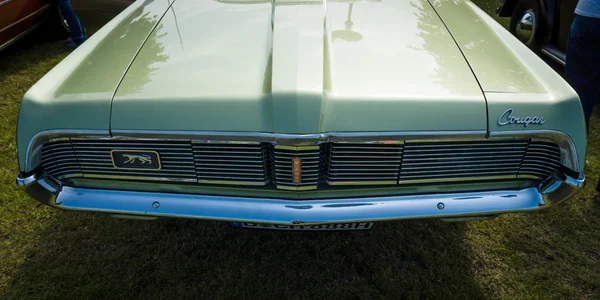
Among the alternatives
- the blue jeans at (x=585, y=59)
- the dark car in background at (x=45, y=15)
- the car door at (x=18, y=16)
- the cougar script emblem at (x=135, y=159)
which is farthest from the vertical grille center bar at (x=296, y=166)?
the car door at (x=18, y=16)

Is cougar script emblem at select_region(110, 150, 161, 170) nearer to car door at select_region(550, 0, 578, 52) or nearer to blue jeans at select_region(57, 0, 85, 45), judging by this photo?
blue jeans at select_region(57, 0, 85, 45)

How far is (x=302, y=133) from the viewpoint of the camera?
1.51 meters

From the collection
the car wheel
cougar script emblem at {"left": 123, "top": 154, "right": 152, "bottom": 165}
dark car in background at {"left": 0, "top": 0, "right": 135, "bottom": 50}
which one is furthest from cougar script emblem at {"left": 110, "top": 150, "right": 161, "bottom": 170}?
the car wheel

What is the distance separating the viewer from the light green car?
157 centimetres

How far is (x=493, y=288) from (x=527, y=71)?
1114mm

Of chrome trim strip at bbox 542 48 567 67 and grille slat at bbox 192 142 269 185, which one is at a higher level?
grille slat at bbox 192 142 269 185

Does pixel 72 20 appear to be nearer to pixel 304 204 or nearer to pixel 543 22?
pixel 304 204

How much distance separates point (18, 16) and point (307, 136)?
4.39 m

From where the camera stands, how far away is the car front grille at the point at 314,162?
1.64m

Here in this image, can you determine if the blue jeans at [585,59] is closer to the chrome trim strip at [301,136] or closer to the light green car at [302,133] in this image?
the light green car at [302,133]

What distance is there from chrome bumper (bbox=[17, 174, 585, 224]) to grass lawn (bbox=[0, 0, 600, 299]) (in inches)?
23.4

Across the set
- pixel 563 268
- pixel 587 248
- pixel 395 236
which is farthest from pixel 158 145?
pixel 587 248

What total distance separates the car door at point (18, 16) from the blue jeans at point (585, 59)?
500cm

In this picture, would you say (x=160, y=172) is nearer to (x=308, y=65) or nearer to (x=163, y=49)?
(x=163, y=49)
